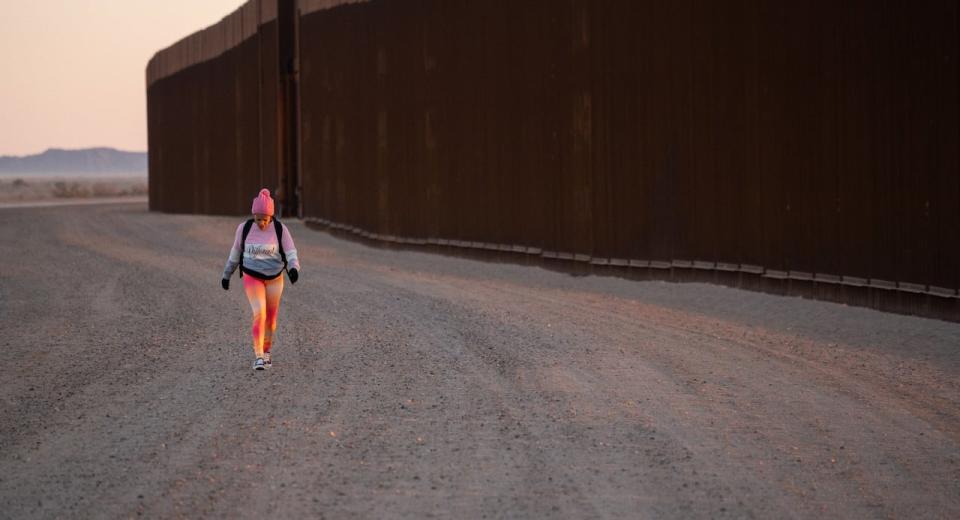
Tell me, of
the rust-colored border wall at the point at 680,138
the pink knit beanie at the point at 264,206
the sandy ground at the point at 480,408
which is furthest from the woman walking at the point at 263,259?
the rust-colored border wall at the point at 680,138

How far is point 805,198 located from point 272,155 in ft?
89.4

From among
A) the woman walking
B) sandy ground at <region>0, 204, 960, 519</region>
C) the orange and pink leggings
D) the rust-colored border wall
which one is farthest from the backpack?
the rust-colored border wall

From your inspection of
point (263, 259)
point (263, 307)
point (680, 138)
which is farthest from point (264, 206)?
point (680, 138)

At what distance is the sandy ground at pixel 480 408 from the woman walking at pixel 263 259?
19.5 inches

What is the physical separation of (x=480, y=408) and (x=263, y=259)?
3.14m

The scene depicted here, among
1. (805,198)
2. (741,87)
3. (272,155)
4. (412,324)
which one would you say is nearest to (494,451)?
(412,324)

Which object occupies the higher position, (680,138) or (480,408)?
(680,138)

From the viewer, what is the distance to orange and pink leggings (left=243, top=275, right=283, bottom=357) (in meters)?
11.6

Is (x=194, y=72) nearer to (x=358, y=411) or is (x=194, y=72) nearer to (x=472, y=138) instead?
(x=472, y=138)

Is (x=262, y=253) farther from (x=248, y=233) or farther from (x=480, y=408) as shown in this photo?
(x=480, y=408)

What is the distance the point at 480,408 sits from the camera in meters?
9.61

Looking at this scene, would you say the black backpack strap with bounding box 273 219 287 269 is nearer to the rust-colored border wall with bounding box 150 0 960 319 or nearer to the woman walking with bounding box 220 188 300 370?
the woman walking with bounding box 220 188 300 370

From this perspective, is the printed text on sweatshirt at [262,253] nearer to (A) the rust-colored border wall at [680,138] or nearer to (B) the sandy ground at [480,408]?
(B) the sandy ground at [480,408]

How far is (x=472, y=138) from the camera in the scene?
992 inches
